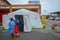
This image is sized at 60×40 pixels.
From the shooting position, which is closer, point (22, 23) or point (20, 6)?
point (22, 23)

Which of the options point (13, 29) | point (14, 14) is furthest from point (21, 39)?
point (14, 14)

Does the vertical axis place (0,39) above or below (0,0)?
below

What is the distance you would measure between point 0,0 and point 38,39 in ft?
54.2

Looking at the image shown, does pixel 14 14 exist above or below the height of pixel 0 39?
above

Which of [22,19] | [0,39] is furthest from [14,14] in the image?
[0,39]

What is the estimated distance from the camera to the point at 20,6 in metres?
61.5

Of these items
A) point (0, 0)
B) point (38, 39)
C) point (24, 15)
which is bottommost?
point (38, 39)

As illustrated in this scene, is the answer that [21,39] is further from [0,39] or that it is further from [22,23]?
[22,23]

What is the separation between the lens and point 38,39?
16453mm

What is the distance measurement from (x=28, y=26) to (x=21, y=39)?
8.28 meters

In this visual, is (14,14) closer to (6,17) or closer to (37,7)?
(6,17)

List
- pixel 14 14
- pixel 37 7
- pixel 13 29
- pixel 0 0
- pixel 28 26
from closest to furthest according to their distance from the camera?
pixel 13 29
pixel 28 26
pixel 14 14
pixel 0 0
pixel 37 7

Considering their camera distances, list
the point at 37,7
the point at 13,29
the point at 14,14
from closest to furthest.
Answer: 1. the point at 13,29
2. the point at 14,14
3. the point at 37,7

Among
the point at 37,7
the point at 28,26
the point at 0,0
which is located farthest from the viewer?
the point at 37,7
